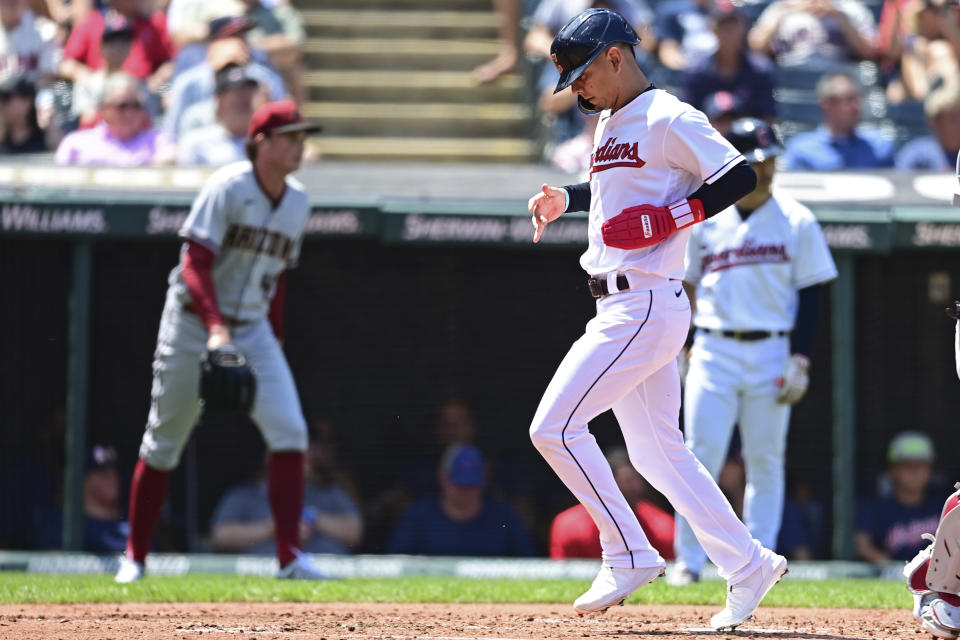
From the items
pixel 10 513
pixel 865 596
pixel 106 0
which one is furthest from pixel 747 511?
pixel 106 0

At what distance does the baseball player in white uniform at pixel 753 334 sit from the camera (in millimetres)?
6180

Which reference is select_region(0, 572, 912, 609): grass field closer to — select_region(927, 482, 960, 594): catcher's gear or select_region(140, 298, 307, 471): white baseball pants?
select_region(140, 298, 307, 471): white baseball pants

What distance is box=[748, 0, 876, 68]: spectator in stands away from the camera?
10.6 m

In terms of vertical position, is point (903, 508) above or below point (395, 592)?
above

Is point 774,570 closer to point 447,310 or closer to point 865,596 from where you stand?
point 865,596

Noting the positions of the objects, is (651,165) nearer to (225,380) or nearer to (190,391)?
(225,380)

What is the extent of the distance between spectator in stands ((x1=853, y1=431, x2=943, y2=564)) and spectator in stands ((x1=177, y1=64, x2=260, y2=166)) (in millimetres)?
3912

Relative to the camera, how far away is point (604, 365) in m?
4.19

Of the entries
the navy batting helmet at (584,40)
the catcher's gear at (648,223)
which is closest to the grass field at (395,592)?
the catcher's gear at (648,223)

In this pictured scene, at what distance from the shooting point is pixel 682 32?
10.7m

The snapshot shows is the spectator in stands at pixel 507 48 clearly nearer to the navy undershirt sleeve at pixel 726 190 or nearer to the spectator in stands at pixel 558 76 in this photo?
the spectator in stands at pixel 558 76

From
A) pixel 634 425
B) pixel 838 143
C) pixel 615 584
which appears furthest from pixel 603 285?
pixel 838 143

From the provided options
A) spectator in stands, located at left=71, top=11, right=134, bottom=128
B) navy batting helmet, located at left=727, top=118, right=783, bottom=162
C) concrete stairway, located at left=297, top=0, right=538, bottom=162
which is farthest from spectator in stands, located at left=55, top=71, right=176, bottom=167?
navy batting helmet, located at left=727, top=118, right=783, bottom=162

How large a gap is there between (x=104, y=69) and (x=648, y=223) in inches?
260
